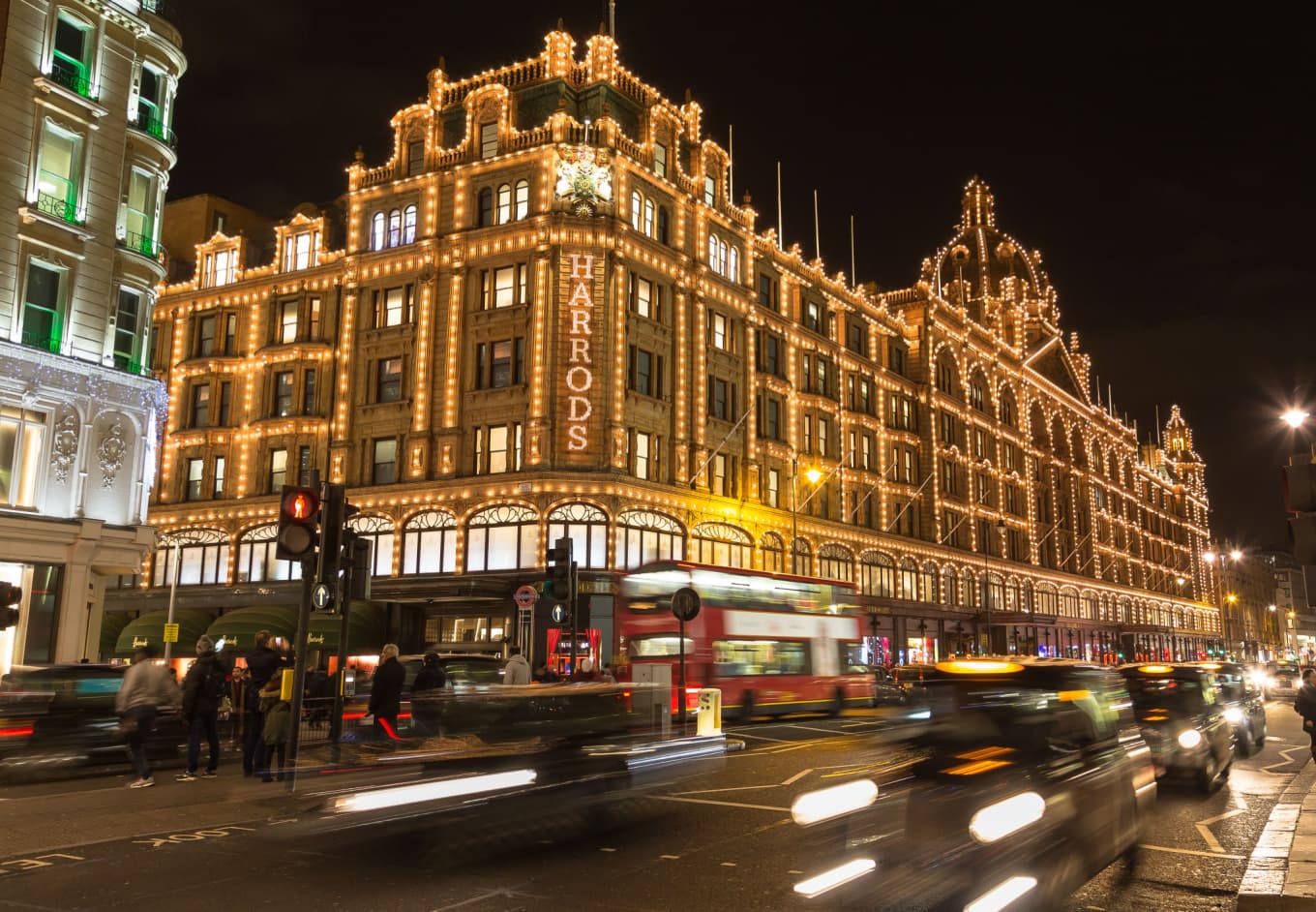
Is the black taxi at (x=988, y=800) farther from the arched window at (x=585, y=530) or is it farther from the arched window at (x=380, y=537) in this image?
the arched window at (x=380, y=537)

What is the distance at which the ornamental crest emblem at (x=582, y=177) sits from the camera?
142 ft

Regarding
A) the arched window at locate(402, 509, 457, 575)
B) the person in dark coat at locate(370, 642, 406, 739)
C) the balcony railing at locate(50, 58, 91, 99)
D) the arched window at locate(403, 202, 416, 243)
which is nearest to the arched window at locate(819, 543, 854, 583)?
the arched window at locate(402, 509, 457, 575)

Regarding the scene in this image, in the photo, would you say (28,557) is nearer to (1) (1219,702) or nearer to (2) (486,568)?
(2) (486,568)

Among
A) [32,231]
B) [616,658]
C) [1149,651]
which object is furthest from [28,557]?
[1149,651]

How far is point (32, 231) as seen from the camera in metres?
28.7

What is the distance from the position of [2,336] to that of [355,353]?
64.1 feet

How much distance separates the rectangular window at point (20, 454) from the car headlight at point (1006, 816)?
93.0ft

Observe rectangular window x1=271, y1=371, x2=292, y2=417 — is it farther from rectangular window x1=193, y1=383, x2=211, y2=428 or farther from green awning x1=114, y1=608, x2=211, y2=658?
green awning x1=114, y1=608, x2=211, y2=658

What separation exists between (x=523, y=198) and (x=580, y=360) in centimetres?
785

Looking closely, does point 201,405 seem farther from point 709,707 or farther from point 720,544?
point 709,707

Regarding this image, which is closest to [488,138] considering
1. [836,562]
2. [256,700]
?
[836,562]

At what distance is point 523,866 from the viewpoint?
30.7 ft

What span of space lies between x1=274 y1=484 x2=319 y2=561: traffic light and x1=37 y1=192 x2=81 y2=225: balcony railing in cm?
1975

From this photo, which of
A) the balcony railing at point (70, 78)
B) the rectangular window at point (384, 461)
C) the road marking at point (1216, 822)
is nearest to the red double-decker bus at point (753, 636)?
the road marking at point (1216, 822)
